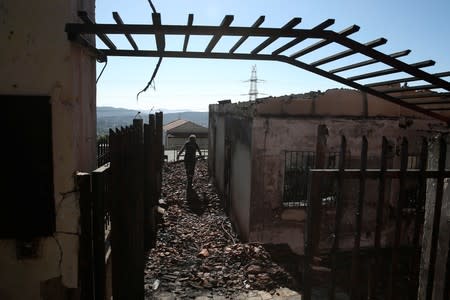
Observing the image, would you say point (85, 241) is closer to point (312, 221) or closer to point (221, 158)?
point (312, 221)

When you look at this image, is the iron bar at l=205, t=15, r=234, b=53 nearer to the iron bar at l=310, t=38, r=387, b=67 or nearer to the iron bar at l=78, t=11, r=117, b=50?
the iron bar at l=78, t=11, r=117, b=50

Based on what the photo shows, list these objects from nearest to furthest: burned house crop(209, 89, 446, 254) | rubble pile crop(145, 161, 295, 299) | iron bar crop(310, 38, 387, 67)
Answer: iron bar crop(310, 38, 387, 67) < rubble pile crop(145, 161, 295, 299) < burned house crop(209, 89, 446, 254)

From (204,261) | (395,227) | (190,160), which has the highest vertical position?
(395,227)

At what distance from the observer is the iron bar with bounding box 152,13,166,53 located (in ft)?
8.84

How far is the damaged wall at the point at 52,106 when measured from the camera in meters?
2.60

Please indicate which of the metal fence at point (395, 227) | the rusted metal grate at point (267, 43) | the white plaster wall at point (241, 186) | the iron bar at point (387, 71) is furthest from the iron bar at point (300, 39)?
the white plaster wall at point (241, 186)

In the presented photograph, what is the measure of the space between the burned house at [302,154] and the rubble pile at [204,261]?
3.00ft

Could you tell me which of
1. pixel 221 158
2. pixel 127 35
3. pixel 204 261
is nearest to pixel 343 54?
pixel 127 35

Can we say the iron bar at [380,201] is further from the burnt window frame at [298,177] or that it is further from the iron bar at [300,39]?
the burnt window frame at [298,177]

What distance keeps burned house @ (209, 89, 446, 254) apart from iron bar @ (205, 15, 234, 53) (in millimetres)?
4436

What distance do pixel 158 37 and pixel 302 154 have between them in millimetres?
5743

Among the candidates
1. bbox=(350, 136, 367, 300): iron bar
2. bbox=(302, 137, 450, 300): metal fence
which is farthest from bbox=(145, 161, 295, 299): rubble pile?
bbox=(350, 136, 367, 300): iron bar

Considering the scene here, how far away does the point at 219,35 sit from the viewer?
292cm

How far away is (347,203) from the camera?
8.55 meters
